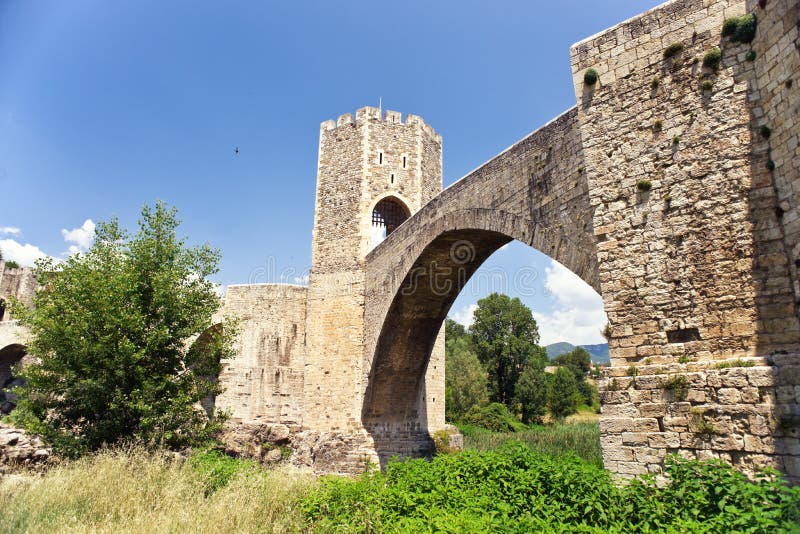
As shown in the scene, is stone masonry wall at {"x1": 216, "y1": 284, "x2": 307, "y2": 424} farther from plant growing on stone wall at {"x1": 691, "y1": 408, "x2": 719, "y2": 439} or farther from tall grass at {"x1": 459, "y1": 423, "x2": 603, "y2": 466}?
plant growing on stone wall at {"x1": 691, "y1": 408, "x2": 719, "y2": 439}

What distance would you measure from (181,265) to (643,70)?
973 centimetres

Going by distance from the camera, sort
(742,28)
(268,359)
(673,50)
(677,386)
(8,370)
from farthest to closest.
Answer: (8,370)
(268,359)
(673,50)
(742,28)
(677,386)

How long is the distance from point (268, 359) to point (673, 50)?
15.1m

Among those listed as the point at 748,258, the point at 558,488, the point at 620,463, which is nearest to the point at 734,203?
Result: the point at 748,258

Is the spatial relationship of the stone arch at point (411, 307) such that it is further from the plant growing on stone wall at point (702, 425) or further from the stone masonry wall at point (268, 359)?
the plant growing on stone wall at point (702, 425)

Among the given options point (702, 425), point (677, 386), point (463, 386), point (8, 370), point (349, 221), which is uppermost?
point (349, 221)

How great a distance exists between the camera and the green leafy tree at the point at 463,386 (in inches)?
1229

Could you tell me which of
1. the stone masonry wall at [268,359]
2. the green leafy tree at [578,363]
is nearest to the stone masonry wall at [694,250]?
the stone masonry wall at [268,359]

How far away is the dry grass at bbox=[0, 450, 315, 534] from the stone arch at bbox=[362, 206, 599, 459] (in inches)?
230

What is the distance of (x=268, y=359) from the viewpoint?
1741 cm

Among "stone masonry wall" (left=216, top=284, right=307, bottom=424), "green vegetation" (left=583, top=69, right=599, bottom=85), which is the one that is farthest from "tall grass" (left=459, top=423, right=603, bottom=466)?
"green vegetation" (left=583, top=69, right=599, bottom=85)

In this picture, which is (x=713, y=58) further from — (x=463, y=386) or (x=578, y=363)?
(x=578, y=363)

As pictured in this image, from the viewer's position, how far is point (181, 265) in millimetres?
11281

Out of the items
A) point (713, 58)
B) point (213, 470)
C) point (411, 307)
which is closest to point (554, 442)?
point (411, 307)
